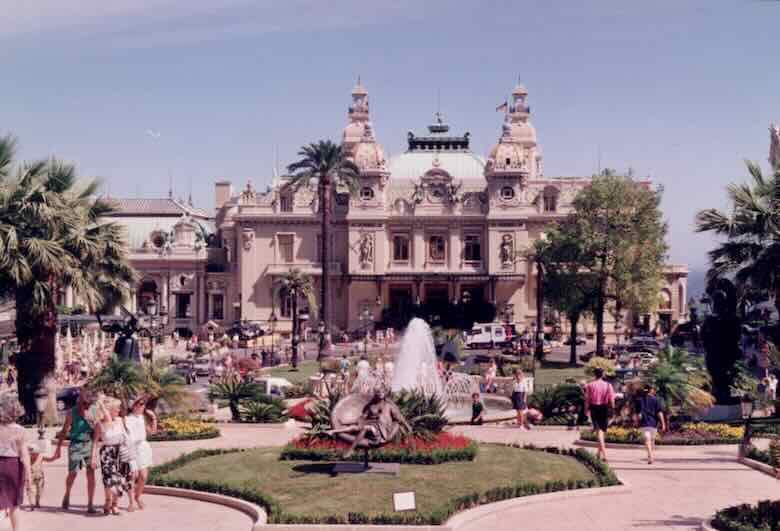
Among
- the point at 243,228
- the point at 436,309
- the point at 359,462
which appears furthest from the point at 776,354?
the point at 243,228

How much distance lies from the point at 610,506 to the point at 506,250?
62458 millimetres

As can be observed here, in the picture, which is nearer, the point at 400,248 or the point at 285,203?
the point at 400,248

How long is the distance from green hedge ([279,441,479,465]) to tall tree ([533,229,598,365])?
115ft

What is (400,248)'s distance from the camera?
82.1 m

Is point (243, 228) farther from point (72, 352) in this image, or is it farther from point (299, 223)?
point (72, 352)

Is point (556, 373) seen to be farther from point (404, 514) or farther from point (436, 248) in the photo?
point (404, 514)

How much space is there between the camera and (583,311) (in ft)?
187

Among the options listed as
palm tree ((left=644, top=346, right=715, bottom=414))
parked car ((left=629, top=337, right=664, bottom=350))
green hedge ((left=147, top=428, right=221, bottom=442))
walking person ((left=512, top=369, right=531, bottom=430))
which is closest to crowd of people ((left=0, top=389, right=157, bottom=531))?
green hedge ((left=147, top=428, right=221, bottom=442))

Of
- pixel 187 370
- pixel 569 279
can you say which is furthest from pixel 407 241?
pixel 187 370

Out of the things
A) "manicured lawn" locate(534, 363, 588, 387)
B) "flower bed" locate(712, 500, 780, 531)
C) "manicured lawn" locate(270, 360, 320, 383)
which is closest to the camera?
"flower bed" locate(712, 500, 780, 531)

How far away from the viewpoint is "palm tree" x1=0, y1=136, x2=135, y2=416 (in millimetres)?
26891

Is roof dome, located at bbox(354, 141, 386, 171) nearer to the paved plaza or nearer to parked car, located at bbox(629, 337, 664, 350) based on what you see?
parked car, located at bbox(629, 337, 664, 350)

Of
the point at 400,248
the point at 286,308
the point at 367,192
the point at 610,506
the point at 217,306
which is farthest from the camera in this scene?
the point at 217,306

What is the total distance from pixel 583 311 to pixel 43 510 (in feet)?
Result: 140
